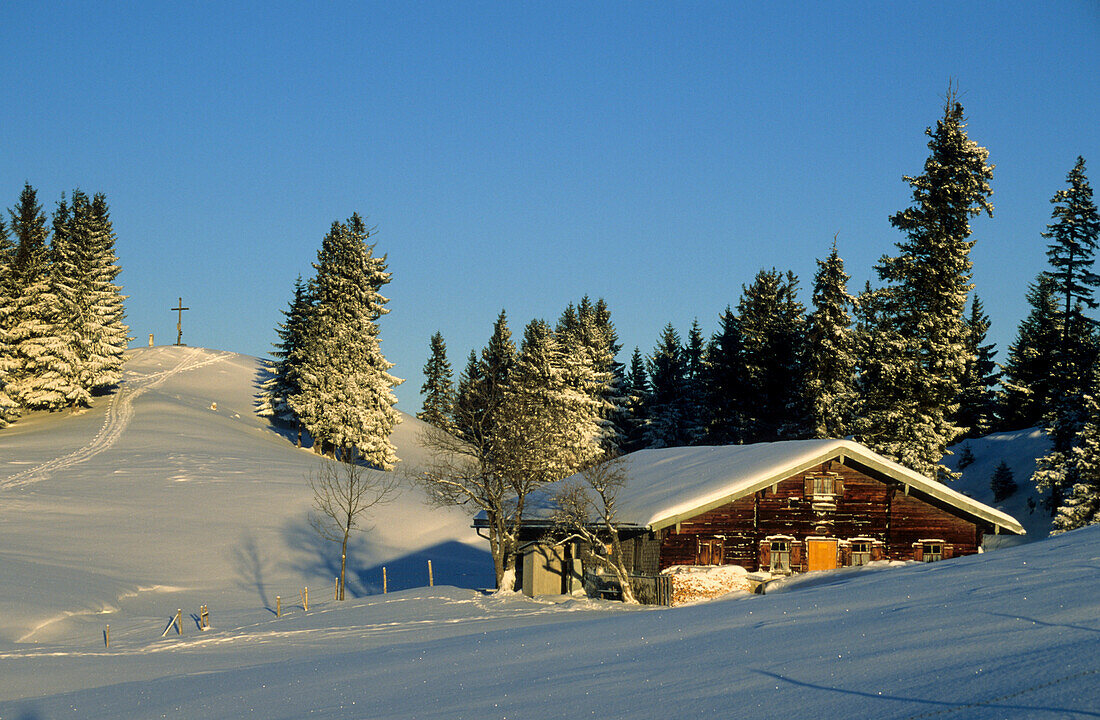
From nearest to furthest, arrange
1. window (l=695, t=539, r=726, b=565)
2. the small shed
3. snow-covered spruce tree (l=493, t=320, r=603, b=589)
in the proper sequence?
the small shed < window (l=695, t=539, r=726, b=565) < snow-covered spruce tree (l=493, t=320, r=603, b=589)

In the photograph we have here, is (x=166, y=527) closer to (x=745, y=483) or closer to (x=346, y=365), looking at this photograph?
(x=346, y=365)

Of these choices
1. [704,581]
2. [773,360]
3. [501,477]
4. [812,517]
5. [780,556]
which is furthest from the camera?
[773,360]

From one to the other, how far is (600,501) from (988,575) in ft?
56.3

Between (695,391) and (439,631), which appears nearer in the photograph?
(439,631)

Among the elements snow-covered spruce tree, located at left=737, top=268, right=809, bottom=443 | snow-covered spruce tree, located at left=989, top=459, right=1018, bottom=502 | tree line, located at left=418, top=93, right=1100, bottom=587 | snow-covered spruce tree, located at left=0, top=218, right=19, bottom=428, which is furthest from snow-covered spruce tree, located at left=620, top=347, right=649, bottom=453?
snow-covered spruce tree, located at left=0, top=218, right=19, bottom=428

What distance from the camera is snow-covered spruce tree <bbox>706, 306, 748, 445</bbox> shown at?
65500 mm

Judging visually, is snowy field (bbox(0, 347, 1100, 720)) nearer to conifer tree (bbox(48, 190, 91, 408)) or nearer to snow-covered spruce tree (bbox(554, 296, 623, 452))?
conifer tree (bbox(48, 190, 91, 408))

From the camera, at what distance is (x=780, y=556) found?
3083 cm

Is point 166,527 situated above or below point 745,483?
below

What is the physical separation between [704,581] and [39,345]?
5527 cm

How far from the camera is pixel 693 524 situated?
30.4 meters

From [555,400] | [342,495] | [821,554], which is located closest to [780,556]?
[821,554]

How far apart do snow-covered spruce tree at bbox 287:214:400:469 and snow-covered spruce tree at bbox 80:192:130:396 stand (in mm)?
13591

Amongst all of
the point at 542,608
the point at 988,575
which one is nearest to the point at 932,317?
the point at 542,608
